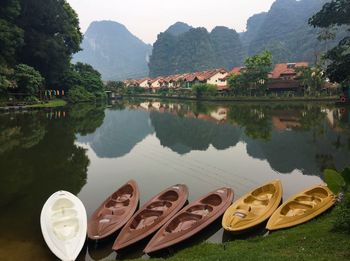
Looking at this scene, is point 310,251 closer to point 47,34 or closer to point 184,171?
point 184,171

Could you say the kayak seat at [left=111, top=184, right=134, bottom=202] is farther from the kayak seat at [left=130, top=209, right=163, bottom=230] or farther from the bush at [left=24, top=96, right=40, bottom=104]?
the bush at [left=24, top=96, right=40, bottom=104]

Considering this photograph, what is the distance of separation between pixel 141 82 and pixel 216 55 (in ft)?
195

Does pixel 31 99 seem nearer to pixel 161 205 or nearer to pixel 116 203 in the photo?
pixel 116 203

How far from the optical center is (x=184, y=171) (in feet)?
57.7

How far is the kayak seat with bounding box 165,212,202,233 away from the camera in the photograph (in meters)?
9.31

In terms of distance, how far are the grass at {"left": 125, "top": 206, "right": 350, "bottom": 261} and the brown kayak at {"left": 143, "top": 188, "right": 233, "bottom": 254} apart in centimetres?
38

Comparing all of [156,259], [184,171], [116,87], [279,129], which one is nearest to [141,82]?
[116,87]

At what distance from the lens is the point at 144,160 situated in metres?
20.5

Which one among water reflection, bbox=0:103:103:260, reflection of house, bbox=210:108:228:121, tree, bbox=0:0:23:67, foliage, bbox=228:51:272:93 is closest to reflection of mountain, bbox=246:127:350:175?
water reflection, bbox=0:103:103:260

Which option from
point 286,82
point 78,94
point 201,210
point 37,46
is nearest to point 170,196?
point 201,210

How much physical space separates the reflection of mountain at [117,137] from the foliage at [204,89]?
114ft

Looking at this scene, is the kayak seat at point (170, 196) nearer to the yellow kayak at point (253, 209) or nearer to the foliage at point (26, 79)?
the yellow kayak at point (253, 209)

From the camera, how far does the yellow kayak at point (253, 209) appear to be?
9469 millimetres

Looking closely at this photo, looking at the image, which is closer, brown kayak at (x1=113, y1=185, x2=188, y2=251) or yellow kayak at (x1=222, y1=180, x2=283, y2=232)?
brown kayak at (x1=113, y1=185, x2=188, y2=251)
